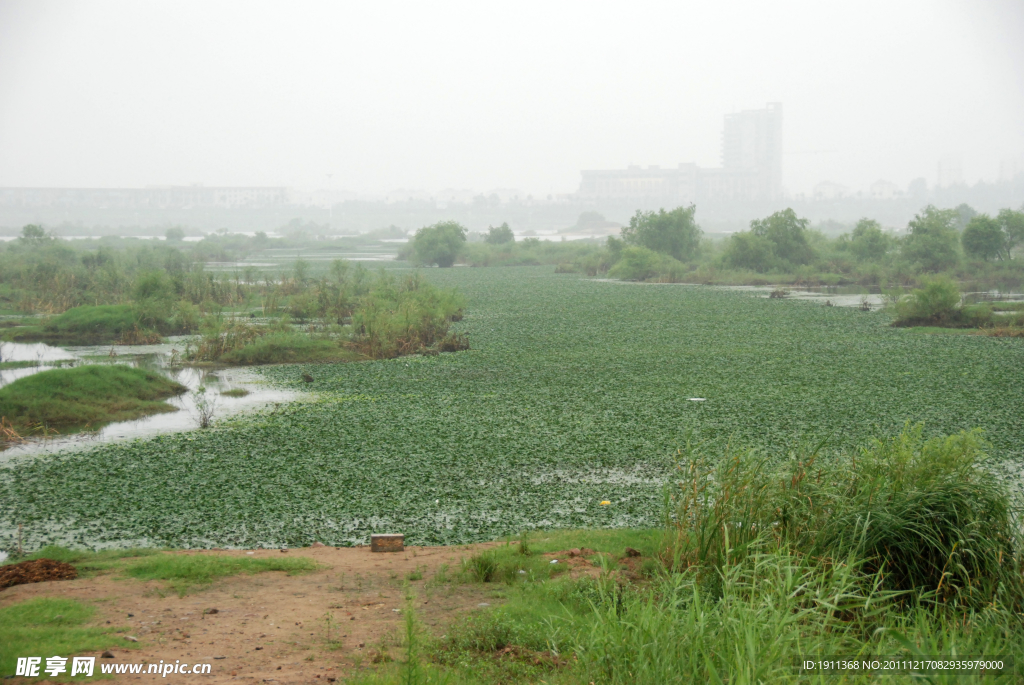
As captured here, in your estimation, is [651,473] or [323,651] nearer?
[323,651]

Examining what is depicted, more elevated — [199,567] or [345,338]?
[345,338]

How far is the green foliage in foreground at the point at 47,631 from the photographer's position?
4312mm

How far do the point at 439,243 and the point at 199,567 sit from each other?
48.0 meters

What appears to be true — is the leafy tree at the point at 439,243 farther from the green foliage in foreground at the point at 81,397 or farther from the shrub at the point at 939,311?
the green foliage in foreground at the point at 81,397

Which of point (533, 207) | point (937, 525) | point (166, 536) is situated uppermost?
point (533, 207)

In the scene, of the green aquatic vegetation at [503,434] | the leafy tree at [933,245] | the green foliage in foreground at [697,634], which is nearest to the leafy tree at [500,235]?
the leafy tree at [933,245]

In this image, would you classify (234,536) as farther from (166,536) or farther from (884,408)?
(884,408)

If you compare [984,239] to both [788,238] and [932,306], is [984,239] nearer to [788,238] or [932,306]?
[788,238]

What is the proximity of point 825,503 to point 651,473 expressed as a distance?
3.25 meters

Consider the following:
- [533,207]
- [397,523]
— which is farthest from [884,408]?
[533,207]

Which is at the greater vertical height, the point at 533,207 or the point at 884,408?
the point at 533,207

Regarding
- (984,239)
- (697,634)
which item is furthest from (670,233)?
(697,634)

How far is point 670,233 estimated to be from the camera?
47.0 metres

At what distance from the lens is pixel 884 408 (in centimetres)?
1169
